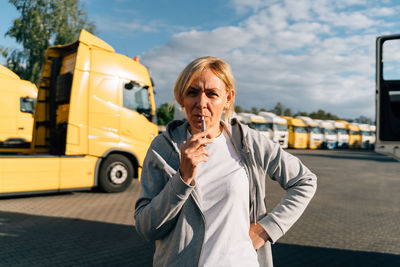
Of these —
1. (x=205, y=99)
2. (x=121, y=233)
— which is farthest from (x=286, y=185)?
(x=121, y=233)

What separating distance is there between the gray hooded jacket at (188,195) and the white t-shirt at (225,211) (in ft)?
0.18

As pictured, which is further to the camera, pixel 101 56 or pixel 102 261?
pixel 101 56

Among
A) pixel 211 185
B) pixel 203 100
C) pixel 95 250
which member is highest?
pixel 203 100

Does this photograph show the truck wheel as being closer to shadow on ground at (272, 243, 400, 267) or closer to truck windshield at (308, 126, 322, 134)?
shadow on ground at (272, 243, 400, 267)

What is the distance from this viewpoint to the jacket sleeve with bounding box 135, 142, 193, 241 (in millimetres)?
1250

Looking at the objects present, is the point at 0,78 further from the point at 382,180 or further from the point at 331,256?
the point at 382,180

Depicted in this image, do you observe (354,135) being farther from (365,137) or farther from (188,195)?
(188,195)

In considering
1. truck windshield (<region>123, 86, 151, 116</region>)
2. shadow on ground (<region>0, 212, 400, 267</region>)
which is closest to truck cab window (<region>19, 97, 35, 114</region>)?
truck windshield (<region>123, 86, 151, 116</region>)

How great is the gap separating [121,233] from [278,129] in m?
27.8

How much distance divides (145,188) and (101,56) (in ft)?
24.0

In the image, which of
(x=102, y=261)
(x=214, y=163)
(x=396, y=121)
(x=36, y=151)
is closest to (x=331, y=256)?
(x=396, y=121)

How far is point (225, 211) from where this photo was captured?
1.43m

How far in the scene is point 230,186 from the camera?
1.46 meters

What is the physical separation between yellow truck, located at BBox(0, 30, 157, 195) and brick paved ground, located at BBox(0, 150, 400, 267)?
1.59 feet
